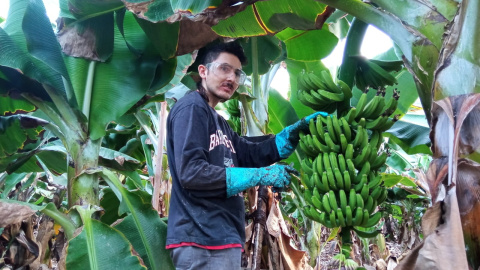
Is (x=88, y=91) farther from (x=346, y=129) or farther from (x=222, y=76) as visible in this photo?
(x=346, y=129)

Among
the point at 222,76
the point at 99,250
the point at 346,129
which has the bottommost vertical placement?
the point at 99,250

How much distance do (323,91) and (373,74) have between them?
20.0 inches

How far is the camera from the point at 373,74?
188 cm

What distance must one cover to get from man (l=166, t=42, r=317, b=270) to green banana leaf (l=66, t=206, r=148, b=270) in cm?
23

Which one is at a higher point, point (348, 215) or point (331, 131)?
→ point (331, 131)

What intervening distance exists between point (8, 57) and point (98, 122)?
52 cm

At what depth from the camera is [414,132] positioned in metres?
2.45

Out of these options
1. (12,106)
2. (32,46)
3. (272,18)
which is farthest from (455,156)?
(12,106)

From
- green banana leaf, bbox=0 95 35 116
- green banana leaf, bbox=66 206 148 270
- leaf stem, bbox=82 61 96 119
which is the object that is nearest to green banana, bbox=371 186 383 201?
green banana leaf, bbox=66 206 148 270

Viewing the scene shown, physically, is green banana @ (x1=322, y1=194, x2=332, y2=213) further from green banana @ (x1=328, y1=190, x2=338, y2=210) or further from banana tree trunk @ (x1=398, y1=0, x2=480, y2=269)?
banana tree trunk @ (x1=398, y1=0, x2=480, y2=269)

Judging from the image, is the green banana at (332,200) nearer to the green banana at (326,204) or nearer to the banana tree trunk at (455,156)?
the green banana at (326,204)

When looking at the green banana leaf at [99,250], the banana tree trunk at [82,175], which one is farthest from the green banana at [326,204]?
the banana tree trunk at [82,175]

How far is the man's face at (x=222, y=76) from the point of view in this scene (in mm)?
1604

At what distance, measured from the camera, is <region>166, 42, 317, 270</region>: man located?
4.43ft
